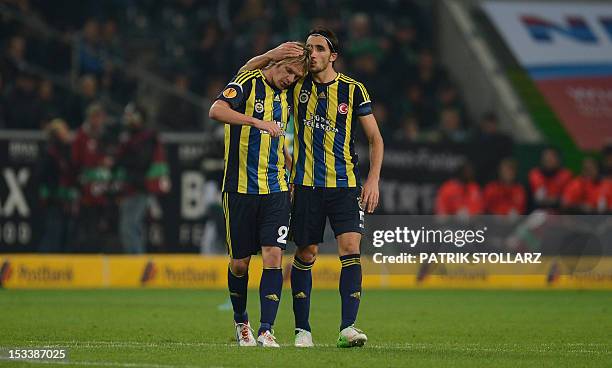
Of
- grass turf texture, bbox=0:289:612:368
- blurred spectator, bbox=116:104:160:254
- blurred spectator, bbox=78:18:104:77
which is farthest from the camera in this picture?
blurred spectator, bbox=78:18:104:77

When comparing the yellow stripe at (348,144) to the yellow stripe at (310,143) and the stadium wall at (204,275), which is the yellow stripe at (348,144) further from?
the stadium wall at (204,275)

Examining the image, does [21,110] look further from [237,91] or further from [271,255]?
[271,255]

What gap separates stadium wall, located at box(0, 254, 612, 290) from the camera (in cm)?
1908

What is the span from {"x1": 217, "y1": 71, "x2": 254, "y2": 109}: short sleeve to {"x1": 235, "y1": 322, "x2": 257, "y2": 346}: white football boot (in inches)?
67.7

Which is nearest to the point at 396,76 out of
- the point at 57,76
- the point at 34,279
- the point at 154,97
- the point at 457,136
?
the point at 457,136

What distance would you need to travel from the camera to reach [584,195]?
819 inches

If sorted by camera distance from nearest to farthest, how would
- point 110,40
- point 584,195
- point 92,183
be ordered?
point 92,183
point 584,195
point 110,40

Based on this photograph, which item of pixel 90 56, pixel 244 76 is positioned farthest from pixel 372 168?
pixel 90 56

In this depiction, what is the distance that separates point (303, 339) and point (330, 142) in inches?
60.1

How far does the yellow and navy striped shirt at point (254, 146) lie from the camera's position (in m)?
10.5

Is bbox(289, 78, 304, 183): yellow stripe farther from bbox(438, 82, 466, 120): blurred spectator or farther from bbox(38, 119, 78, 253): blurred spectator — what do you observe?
bbox(438, 82, 466, 120): blurred spectator

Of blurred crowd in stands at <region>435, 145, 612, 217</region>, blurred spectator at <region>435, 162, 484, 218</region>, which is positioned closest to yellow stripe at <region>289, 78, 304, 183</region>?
blurred crowd in stands at <region>435, 145, 612, 217</region>
